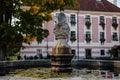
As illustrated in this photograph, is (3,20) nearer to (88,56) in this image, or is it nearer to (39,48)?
(39,48)

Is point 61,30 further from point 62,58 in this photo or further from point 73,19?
point 73,19

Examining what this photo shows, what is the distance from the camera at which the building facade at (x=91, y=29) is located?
180ft

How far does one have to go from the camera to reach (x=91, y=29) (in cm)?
5691

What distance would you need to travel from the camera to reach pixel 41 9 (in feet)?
98.0

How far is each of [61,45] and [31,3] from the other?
14450 mm

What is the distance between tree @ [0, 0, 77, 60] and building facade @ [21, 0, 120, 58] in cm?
2330

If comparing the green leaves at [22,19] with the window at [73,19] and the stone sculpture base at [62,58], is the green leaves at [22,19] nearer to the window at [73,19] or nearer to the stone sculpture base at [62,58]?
the stone sculpture base at [62,58]

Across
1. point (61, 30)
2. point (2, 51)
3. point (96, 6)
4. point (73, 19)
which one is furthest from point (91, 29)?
point (61, 30)

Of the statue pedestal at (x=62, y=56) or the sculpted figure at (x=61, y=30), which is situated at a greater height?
the sculpted figure at (x=61, y=30)

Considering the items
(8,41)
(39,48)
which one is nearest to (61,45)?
(8,41)

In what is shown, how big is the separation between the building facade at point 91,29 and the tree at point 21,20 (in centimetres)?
2330

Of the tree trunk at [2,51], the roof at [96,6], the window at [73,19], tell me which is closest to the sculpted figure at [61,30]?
the tree trunk at [2,51]

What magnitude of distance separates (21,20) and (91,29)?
30031 millimetres

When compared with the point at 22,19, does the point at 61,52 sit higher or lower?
lower
